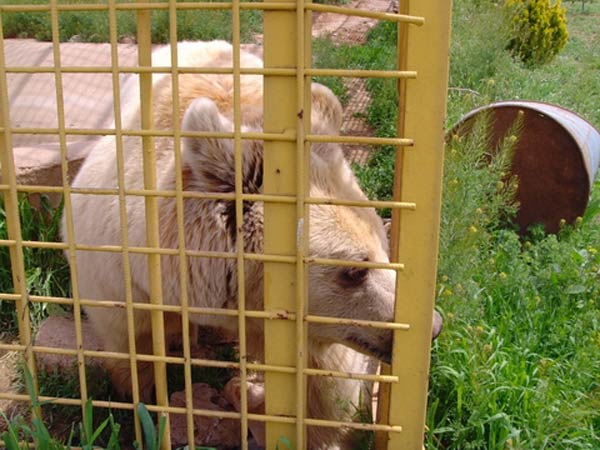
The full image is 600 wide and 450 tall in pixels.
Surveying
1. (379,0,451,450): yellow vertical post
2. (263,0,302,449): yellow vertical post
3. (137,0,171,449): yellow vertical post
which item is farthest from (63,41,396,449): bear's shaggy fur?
(379,0,451,450): yellow vertical post

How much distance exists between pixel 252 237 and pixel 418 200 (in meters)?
0.77

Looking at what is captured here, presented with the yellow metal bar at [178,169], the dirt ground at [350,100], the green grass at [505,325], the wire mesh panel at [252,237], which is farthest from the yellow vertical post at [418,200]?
the dirt ground at [350,100]

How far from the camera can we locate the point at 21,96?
6840mm

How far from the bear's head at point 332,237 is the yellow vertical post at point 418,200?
1.39ft

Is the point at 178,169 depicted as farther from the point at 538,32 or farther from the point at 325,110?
the point at 538,32

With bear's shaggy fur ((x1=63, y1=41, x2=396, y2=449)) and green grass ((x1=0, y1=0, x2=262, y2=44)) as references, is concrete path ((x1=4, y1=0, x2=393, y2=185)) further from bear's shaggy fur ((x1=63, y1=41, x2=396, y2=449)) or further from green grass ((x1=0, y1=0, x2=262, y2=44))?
bear's shaggy fur ((x1=63, y1=41, x2=396, y2=449))

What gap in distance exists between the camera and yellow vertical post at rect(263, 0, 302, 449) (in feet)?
7.11

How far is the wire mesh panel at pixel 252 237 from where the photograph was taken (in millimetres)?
2205

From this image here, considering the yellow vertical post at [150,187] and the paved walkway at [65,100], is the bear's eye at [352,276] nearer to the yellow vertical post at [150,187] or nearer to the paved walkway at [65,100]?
the yellow vertical post at [150,187]

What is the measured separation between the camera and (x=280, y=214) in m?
2.30

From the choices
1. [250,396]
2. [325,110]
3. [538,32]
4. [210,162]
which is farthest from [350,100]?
[210,162]

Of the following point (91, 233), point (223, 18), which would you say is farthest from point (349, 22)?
point (91, 233)

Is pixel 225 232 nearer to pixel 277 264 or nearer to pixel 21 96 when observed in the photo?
pixel 277 264

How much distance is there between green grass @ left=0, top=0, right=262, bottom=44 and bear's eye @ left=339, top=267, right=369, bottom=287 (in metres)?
7.22
